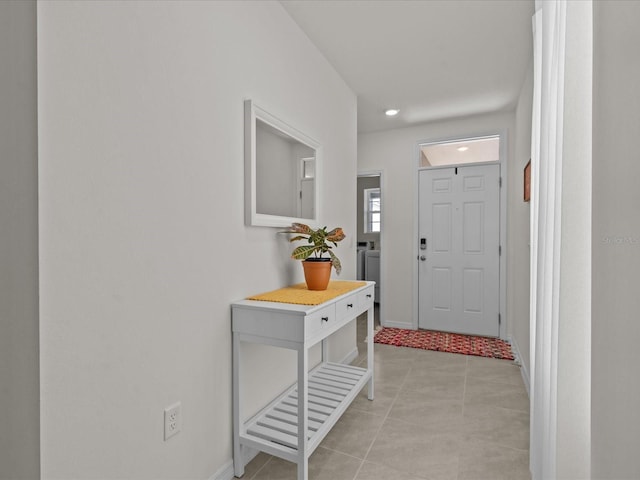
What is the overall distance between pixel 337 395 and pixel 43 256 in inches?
67.4

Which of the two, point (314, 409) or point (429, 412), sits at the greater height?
point (314, 409)

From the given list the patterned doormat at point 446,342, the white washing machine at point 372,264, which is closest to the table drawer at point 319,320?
the patterned doormat at point 446,342

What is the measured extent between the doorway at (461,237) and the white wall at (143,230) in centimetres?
286

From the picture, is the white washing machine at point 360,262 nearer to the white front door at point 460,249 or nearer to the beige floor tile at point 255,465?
the white front door at point 460,249

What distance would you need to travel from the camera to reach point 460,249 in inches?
168

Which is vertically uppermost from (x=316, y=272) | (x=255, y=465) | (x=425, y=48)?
(x=425, y=48)

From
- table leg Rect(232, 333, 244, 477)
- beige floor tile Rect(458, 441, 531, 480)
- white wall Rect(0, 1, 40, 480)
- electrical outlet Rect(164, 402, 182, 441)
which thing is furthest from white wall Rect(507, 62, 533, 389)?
white wall Rect(0, 1, 40, 480)

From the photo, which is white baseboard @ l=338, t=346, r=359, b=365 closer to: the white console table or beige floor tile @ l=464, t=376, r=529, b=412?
beige floor tile @ l=464, t=376, r=529, b=412

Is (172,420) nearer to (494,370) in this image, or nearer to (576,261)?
(576,261)

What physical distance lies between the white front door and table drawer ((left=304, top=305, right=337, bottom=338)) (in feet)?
9.04

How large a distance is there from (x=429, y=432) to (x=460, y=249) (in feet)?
8.42

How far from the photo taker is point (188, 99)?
4.89ft

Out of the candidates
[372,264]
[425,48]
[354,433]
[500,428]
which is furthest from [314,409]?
[372,264]

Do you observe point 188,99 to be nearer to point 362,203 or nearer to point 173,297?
point 173,297
